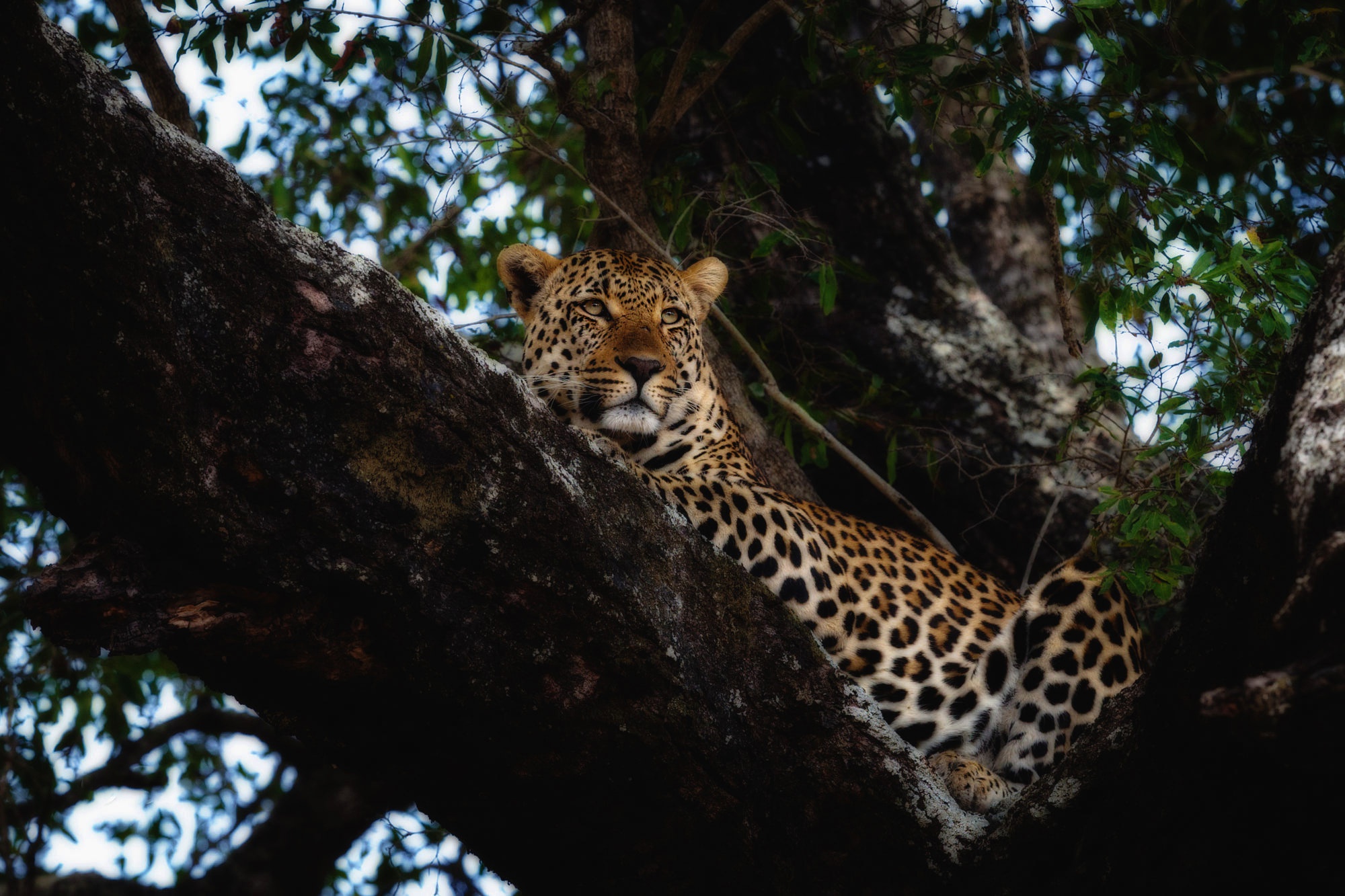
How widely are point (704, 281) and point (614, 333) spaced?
74 cm

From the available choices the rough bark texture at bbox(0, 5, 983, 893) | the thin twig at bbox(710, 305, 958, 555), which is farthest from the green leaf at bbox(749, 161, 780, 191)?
the rough bark texture at bbox(0, 5, 983, 893)

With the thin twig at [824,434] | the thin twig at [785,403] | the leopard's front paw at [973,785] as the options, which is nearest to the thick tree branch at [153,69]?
the thin twig at [785,403]

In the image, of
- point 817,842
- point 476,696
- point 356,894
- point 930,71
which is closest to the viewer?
point 476,696

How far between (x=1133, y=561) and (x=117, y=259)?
3996 mm

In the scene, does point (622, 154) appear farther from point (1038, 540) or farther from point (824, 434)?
point (1038, 540)

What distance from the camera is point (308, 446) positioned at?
9.43 feet

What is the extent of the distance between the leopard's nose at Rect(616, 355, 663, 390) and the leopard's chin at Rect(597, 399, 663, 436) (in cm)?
10

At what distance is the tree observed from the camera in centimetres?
260

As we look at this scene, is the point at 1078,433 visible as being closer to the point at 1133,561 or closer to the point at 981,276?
the point at 1133,561

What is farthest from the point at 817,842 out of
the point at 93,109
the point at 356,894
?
the point at 356,894

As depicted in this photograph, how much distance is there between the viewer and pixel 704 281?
21.5ft

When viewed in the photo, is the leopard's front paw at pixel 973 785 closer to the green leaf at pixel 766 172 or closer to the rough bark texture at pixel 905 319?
the rough bark texture at pixel 905 319

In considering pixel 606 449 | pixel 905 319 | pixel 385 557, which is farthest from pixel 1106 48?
pixel 385 557

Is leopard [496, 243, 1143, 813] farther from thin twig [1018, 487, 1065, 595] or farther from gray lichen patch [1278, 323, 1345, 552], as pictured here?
gray lichen patch [1278, 323, 1345, 552]
